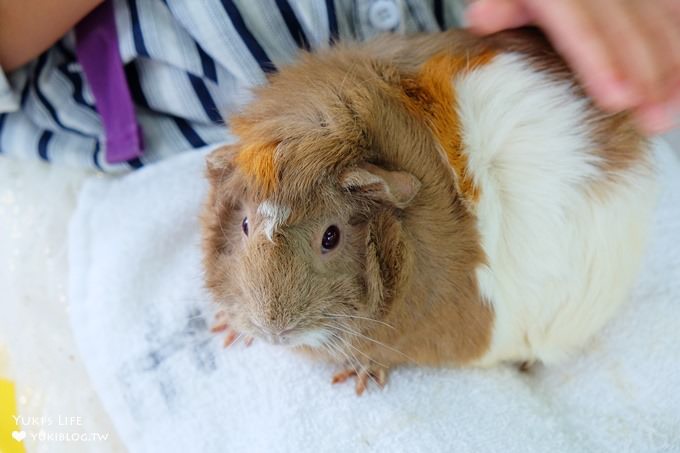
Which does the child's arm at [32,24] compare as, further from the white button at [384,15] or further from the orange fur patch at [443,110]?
the orange fur patch at [443,110]

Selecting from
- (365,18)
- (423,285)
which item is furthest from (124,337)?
(365,18)

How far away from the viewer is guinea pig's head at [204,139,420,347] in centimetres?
84

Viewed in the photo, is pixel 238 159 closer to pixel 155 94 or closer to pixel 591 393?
pixel 155 94

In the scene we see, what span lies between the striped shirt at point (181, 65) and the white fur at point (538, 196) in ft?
1.16

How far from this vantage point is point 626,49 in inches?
34.4

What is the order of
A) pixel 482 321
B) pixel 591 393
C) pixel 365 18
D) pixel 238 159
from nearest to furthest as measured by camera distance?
pixel 238 159
pixel 482 321
pixel 591 393
pixel 365 18

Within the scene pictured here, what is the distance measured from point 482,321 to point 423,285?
0.13 m

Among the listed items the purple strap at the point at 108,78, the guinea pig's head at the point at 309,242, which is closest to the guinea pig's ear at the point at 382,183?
the guinea pig's head at the point at 309,242

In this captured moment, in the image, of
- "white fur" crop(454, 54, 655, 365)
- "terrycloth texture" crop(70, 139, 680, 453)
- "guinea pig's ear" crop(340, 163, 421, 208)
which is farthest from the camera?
"terrycloth texture" crop(70, 139, 680, 453)

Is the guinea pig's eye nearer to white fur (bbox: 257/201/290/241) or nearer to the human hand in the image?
white fur (bbox: 257/201/290/241)

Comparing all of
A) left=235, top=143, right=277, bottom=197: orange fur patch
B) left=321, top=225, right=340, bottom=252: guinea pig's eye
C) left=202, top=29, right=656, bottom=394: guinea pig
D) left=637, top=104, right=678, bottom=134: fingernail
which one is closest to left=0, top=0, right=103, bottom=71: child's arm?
left=202, top=29, right=656, bottom=394: guinea pig

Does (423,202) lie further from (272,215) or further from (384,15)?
(384,15)

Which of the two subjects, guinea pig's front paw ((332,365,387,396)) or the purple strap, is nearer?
guinea pig's front paw ((332,365,387,396))

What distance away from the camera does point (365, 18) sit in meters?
1.25
